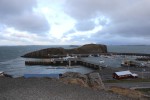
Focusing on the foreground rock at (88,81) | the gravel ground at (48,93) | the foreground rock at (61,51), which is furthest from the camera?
the foreground rock at (61,51)

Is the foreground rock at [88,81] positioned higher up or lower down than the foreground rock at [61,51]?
lower down

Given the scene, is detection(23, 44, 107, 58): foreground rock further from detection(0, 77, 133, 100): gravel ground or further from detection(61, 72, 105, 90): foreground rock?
detection(0, 77, 133, 100): gravel ground

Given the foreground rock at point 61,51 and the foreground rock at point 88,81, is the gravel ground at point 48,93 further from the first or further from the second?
the foreground rock at point 61,51

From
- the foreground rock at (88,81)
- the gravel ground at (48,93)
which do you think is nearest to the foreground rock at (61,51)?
the foreground rock at (88,81)

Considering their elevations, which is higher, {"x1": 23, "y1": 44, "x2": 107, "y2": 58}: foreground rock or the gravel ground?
{"x1": 23, "y1": 44, "x2": 107, "y2": 58}: foreground rock

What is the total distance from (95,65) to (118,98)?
82.4m

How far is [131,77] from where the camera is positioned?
2040 inches

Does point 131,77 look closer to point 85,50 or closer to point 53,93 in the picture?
point 53,93

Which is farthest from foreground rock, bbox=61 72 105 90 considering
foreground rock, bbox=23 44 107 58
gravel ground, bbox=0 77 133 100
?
foreground rock, bbox=23 44 107 58

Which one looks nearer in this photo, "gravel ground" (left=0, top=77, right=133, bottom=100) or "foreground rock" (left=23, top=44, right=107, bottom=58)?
"gravel ground" (left=0, top=77, right=133, bottom=100)

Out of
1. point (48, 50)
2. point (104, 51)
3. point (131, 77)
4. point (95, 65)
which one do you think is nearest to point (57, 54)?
point (48, 50)

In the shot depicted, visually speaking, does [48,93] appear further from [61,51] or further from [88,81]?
[61,51]

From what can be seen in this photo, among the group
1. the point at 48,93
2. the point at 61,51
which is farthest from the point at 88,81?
the point at 61,51

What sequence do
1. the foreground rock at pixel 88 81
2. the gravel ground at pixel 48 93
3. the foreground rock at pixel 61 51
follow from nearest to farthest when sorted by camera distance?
the gravel ground at pixel 48 93 → the foreground rock at pixel 88 81 → the foreground rock at pixel 61 51
